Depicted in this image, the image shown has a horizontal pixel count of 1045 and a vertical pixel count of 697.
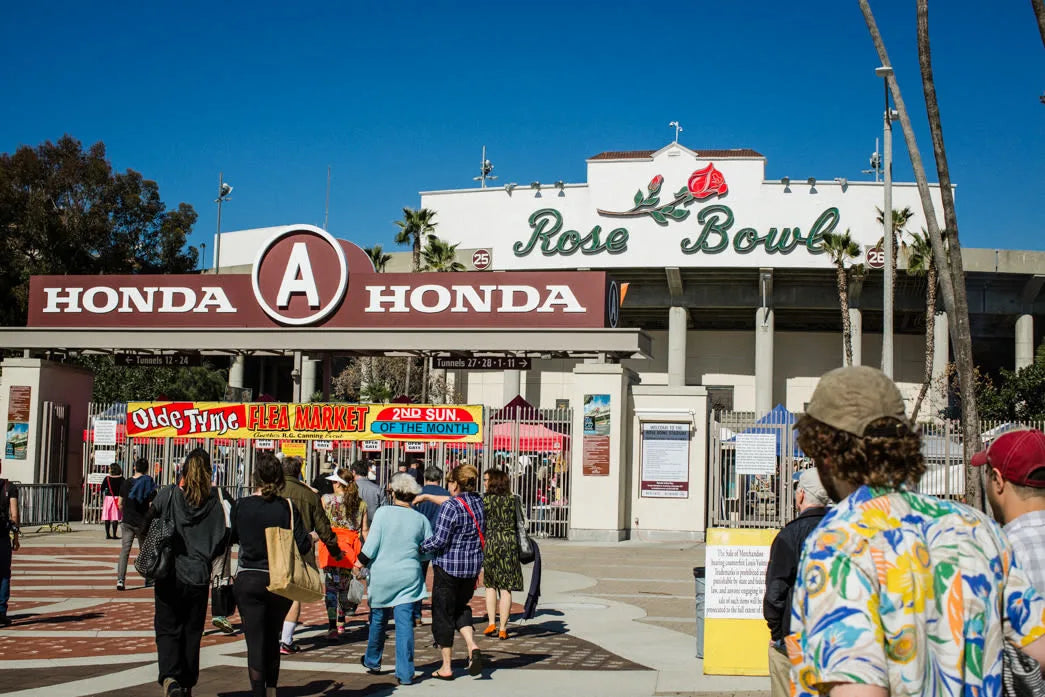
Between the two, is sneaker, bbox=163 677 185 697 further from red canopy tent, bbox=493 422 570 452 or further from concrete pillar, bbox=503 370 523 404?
concrete pillar, bbox=503 370 523 404

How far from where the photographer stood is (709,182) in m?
47.6

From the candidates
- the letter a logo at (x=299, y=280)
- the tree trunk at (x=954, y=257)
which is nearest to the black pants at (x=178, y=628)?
the tree trunk at (x=954, y=257)

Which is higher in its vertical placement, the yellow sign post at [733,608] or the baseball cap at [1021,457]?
the baseball cap at [1021,457]

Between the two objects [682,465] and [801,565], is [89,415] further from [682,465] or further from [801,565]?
[801,565]

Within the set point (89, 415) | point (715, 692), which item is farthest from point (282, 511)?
point (89, 415)

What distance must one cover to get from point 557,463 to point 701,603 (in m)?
14.2

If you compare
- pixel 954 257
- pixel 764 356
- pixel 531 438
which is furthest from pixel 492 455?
pixel 764 356

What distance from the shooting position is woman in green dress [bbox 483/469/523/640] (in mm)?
11805

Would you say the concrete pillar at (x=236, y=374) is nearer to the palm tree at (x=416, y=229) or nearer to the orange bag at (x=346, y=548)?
the palm tree at (x=416, y=229)

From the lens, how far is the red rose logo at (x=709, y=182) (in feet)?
156

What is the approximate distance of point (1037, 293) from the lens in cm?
4728

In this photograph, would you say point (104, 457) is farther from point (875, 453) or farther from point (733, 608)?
point (875, 453)

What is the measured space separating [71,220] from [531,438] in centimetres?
3590

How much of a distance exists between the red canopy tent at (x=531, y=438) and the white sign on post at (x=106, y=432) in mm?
8685
